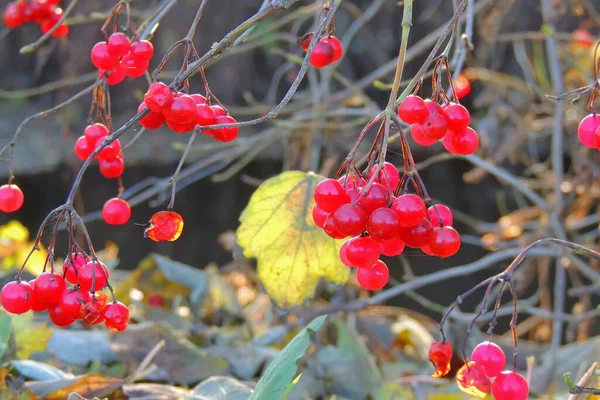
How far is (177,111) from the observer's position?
84cm

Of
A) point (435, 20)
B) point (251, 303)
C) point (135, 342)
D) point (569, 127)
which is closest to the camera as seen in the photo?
point (135, 342)

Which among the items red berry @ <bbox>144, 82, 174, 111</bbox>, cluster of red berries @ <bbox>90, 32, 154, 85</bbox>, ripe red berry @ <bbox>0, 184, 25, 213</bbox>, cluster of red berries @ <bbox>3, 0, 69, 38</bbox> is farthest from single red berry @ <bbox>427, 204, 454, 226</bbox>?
cluster of red berries @ <bbox>3, 0, 69, 38</bbox>

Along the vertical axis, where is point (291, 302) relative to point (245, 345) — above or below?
above

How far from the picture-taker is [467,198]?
794cm

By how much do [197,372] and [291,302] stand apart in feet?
1.10

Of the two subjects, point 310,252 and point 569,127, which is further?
point 569,127

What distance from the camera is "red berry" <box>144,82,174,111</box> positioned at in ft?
2.73

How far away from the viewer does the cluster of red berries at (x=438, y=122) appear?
839mm

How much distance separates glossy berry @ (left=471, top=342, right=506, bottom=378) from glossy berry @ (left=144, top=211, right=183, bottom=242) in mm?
403

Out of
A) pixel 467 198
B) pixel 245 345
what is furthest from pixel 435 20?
pixel 245 345

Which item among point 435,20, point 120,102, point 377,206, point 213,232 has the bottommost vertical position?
point 213,232

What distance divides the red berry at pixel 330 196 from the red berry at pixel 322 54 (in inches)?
11.0

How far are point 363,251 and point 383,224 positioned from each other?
63mm

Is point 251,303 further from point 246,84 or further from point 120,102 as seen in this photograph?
point 120,102
